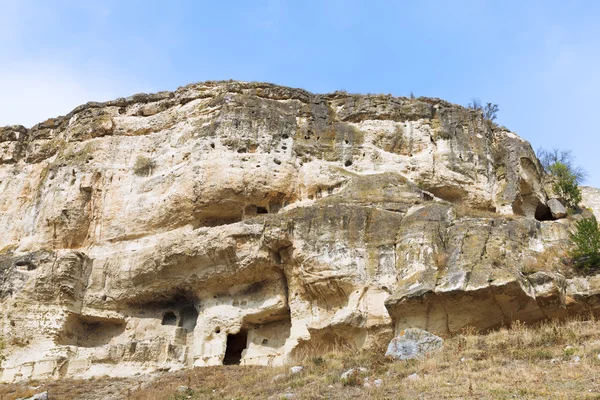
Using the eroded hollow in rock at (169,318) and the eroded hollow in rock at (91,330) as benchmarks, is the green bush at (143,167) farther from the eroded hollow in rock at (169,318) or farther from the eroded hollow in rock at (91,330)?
the eroded hollow in rock at (91,330)

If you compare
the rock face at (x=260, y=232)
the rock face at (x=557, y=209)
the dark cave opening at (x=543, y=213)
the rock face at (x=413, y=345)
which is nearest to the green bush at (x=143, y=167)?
the rock face at (x=260, y=232)

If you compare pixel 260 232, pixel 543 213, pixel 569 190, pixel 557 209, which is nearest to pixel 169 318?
pixel 260 232

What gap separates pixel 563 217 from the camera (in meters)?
25.3

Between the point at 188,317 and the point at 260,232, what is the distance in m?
3.75

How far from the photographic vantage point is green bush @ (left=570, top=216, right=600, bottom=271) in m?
18.7

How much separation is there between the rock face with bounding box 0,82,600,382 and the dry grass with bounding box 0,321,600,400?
152 centimetres

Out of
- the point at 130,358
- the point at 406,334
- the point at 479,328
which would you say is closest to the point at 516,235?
the point at 479,328

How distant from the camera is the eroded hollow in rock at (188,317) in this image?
22.4m

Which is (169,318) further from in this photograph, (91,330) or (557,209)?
(557,209)

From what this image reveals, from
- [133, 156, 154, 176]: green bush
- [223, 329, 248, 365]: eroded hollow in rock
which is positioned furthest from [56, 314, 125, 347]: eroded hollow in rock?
[133, 156, 154, 176]: green bush

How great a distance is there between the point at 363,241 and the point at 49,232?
10.1m

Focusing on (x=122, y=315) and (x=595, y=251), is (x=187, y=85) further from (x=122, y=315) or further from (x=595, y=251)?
(x=595, y=251)

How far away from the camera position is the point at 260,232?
20.9 metres

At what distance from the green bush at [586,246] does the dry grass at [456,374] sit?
7.32ft
